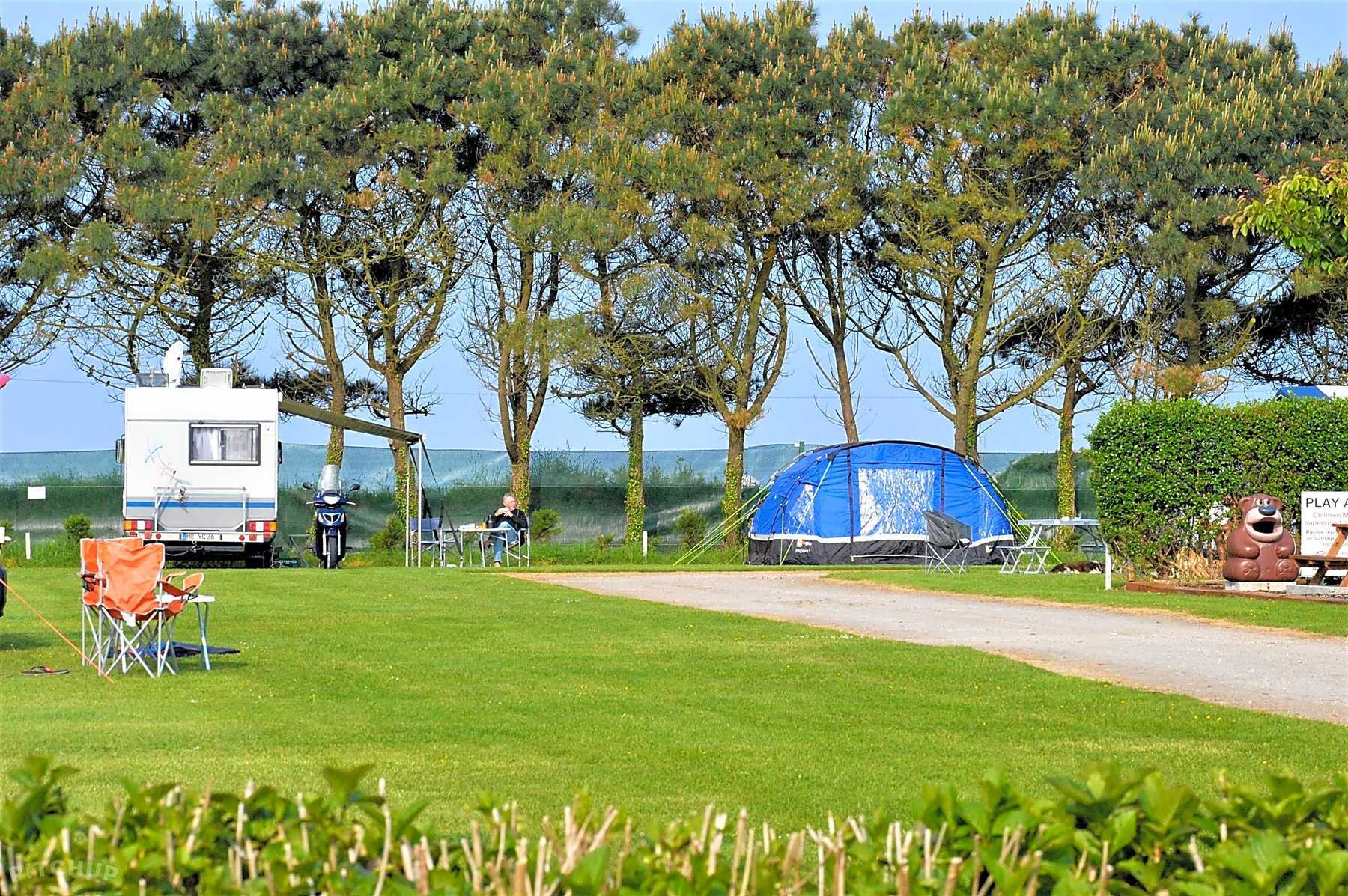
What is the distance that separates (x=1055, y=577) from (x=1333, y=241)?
9.13 meters

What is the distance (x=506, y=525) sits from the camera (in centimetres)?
2588

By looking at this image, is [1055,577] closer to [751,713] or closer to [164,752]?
[751,713]

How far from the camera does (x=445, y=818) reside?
219 inches

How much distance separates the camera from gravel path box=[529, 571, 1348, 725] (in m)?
9.50

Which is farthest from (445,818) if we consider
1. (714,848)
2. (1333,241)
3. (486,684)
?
(1333,241)

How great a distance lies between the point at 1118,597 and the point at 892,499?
1116 centimetres

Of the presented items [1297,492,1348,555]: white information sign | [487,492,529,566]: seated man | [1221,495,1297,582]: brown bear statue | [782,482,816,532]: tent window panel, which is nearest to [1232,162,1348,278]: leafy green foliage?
[1221,495,1297,582]: brown bear statue

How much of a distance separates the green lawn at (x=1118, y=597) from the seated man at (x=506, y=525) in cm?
557

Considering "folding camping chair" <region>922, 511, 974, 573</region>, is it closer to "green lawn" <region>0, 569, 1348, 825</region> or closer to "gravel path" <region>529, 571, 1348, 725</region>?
"gravel path" <region>529, 571, 1348, 725</region>

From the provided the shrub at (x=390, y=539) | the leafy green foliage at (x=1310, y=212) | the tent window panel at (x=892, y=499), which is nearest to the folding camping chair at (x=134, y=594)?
the leafy green foliage at (x=1310, y=212)

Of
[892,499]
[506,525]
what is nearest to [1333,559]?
[892,499]

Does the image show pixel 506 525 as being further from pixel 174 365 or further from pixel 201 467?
pixel 174 365

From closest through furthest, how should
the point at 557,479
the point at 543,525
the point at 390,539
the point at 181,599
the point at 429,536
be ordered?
the point at 181,599 → the point at 429,536 → the point at 390,539 → the point at 543,525 → the point at 557,479

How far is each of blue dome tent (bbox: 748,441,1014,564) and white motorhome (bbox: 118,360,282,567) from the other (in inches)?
345
